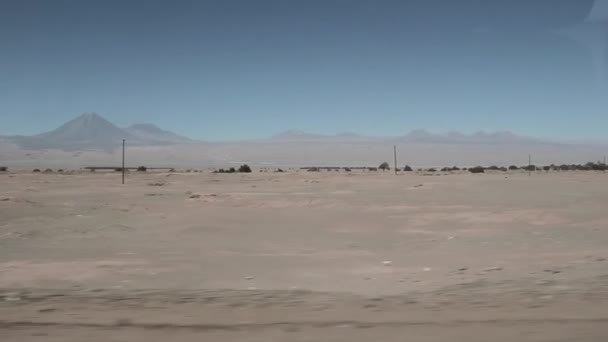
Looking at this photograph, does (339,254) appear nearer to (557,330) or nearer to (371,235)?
(371,235)

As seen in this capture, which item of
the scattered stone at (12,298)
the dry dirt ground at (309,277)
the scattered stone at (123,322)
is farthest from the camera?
the scattered stone at (12,298)

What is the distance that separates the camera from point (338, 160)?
16350 cm

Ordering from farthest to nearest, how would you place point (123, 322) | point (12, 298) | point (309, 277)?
1. point (309, 277)
2. point (12, 298)
3. point (123, 322)

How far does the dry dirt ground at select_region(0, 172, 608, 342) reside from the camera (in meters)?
6.00

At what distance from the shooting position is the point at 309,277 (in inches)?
366

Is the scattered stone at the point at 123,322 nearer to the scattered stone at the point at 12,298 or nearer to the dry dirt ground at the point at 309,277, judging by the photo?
the dry dirt ground at the point at 309,277

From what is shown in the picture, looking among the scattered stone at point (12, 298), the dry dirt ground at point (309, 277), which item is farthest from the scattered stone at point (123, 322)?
the scattered stone at point (12, 298)

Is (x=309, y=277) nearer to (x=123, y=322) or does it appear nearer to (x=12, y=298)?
(x=123, y=322)

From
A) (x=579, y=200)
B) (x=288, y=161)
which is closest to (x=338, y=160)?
(x=288, y=161)

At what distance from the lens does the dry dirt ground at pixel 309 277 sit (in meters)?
6.00

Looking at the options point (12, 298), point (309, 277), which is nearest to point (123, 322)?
point (12, 298)

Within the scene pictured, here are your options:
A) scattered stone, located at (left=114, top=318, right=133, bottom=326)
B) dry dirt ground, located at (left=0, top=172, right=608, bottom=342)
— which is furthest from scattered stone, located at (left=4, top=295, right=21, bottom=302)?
scattered stone, located at (left=114, top=318, right=133, bottom=326)

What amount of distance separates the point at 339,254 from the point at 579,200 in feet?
51.5

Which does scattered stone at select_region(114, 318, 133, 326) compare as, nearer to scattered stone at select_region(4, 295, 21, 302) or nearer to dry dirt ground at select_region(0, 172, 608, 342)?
dry dirt ground at select_region(0, 172, 608, 342)
